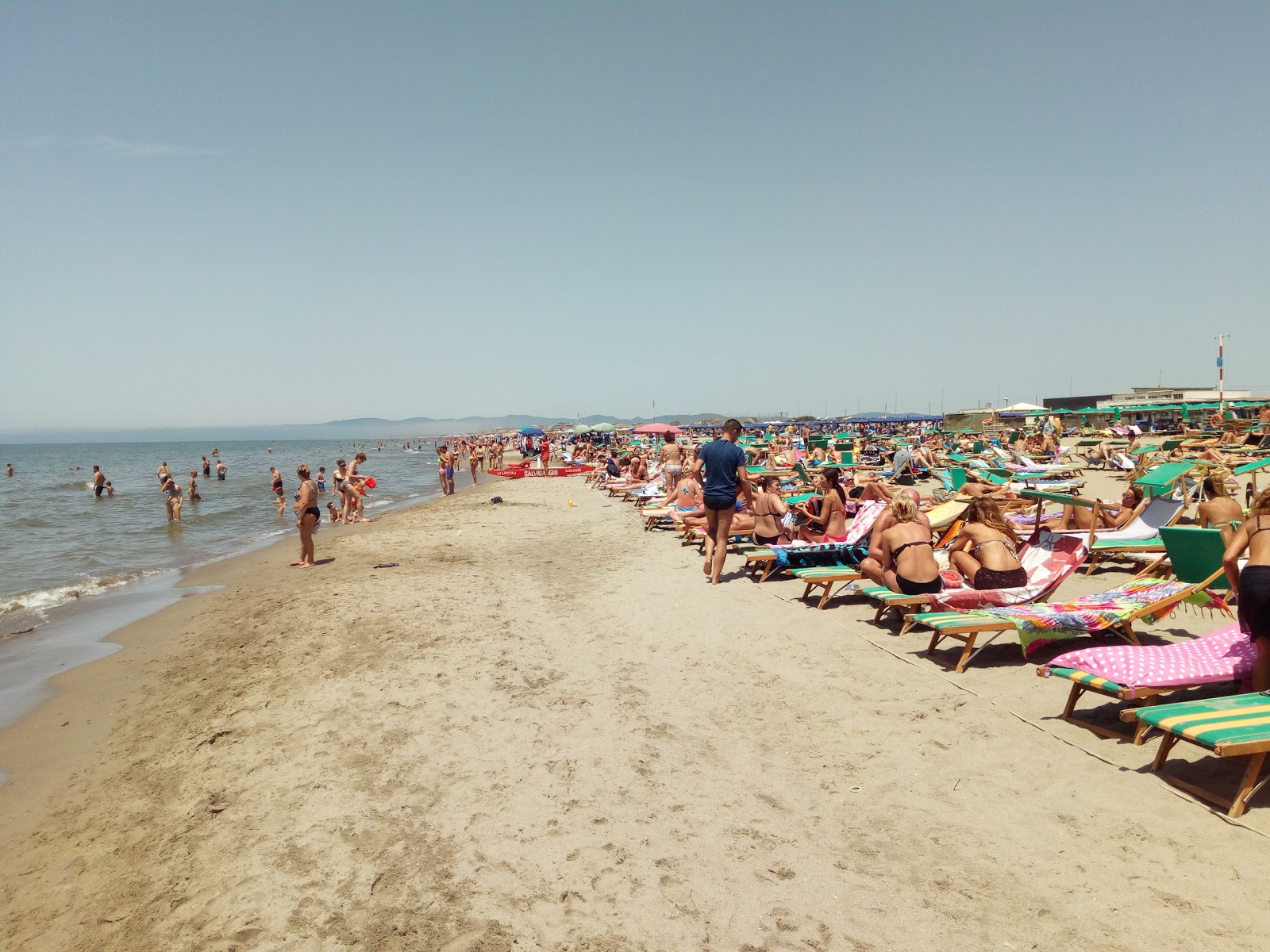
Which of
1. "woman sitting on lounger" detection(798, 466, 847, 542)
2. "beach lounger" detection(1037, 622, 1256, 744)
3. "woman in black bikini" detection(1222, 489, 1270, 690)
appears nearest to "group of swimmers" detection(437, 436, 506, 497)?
"woman sitting on lounger" detection(798, 466, 847, 542)

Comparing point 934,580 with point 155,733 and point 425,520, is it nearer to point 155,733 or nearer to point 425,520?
point 155,733

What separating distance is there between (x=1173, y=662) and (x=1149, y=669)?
0.17 metres

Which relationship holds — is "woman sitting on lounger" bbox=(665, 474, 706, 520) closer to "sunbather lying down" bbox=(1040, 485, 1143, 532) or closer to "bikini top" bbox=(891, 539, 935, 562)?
"sunbather lying down" bbox=(1040, 485, 1143, 532)

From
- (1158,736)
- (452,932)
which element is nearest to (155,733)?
(452,932)

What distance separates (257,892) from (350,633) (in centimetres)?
387

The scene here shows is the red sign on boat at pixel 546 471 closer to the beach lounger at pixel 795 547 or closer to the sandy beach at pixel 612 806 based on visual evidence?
the beach lounger at pixel 795 547

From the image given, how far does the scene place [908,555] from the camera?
17.5ft

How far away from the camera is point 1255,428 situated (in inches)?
821

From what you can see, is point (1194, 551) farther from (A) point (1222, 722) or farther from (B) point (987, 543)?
(A) point (1222, 722)

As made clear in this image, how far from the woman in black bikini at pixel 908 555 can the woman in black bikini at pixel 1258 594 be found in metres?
2.01

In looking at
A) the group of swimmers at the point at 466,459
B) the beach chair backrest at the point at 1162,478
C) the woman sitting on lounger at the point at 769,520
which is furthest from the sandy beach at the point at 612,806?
the group of swimmers at the point at 466,459

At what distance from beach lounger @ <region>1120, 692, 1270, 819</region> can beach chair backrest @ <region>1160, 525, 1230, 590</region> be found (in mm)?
1747

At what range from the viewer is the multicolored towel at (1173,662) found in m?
3.34

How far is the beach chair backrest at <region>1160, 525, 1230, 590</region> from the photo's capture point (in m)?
4.34
